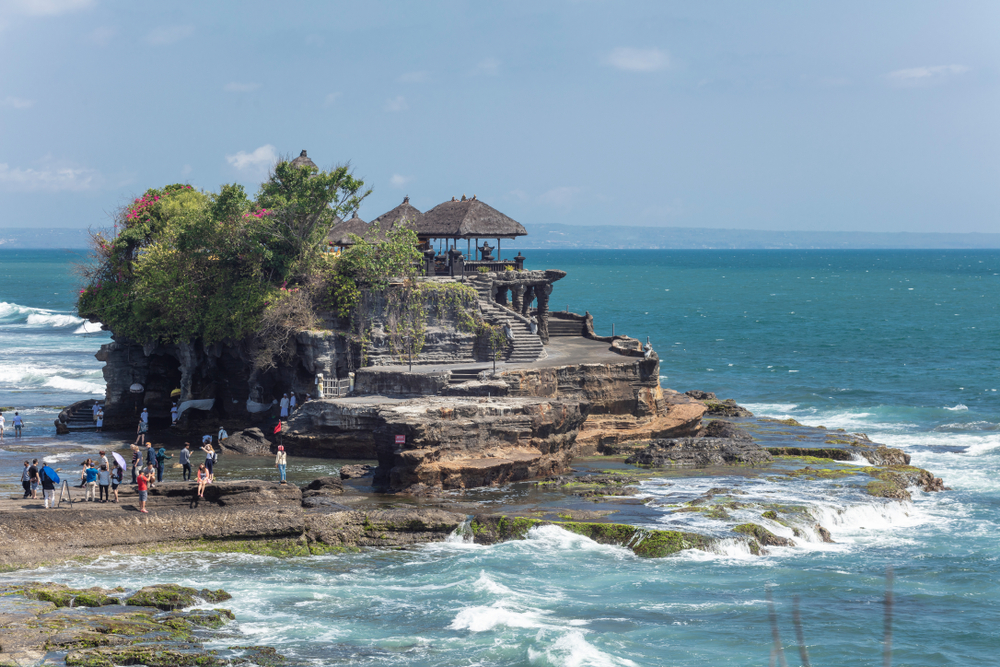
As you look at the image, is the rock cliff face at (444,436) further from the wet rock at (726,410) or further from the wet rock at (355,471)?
the wet rock at (726,410)

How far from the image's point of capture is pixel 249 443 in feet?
114

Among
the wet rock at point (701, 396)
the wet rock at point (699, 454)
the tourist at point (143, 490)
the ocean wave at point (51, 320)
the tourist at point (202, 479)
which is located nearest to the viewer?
the tourist at point (143, 490)

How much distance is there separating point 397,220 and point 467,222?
2904 millimetres

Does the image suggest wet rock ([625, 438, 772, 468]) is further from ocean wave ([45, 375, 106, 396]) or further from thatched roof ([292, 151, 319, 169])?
ocean wave ([45, 375, 106, 396])

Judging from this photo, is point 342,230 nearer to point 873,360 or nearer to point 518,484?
point 518,484

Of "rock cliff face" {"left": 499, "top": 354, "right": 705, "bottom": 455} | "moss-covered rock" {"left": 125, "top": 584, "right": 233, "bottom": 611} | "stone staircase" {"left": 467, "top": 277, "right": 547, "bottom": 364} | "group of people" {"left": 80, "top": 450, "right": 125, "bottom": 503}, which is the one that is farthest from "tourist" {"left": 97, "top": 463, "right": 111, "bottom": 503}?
"stone staircase" {"left": 467, "top": 277, "right": 547, "bottom": 364}

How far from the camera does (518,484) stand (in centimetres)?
2983

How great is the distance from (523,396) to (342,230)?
12.7m

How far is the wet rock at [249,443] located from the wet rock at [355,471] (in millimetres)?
4593

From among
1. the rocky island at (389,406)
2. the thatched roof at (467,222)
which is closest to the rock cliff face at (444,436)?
the rocky island at (389,406)

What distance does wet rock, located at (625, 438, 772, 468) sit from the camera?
3297 cm

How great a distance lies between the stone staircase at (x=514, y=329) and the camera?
1481 inches

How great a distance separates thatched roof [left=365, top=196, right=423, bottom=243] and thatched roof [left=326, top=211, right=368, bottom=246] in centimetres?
96

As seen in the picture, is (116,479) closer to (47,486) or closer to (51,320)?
(47,486)
